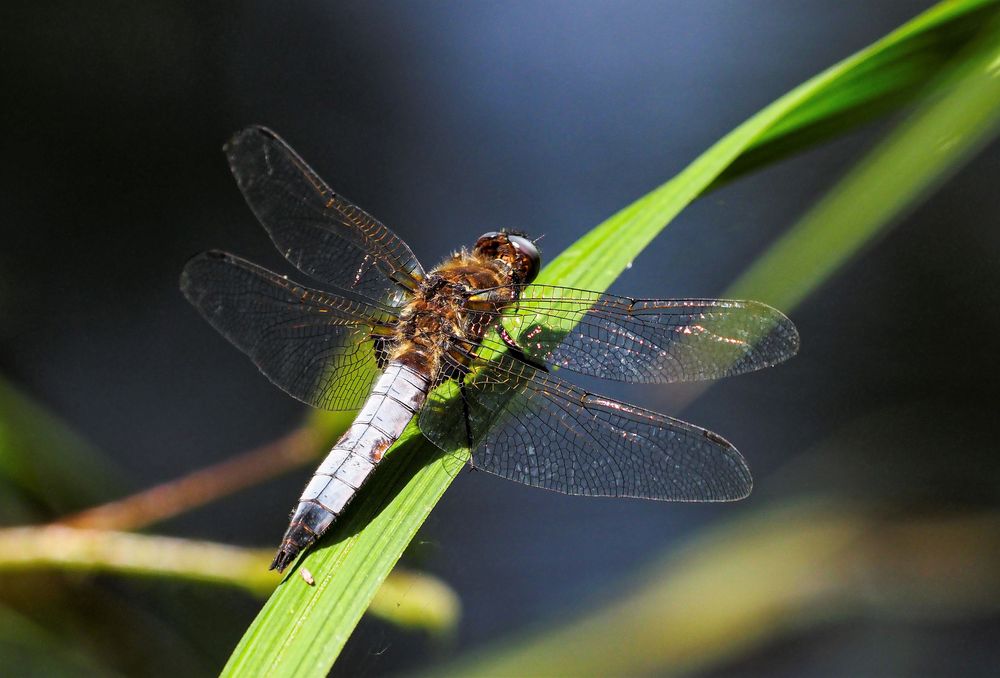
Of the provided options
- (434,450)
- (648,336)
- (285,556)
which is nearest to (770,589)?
(648,336)

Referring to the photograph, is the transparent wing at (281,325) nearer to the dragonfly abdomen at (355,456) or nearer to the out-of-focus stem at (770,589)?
the dragonfly abdomen at (355,456)

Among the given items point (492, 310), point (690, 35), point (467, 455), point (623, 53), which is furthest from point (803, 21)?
point (467, 455)

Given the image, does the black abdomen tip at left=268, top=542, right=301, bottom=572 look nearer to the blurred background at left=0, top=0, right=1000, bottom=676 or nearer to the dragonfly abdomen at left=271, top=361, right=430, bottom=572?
the dragonfly abdomen at left=271, top=361, right=430, bottom=572


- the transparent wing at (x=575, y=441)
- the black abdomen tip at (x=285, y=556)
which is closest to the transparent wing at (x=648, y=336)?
the transparent wing at (x=575, y=441)

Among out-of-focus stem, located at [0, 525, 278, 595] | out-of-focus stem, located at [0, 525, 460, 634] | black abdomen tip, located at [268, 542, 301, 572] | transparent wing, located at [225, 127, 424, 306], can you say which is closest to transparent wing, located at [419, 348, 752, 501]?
black abdomen tip, located at [268, 542, 301, 572]

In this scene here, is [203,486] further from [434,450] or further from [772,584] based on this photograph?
[772,584]

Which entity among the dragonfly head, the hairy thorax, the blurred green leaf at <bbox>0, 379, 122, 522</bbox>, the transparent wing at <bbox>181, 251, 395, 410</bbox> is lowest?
the blurred green leaf at <bbox>0, 379, 122, 522</bbox>
